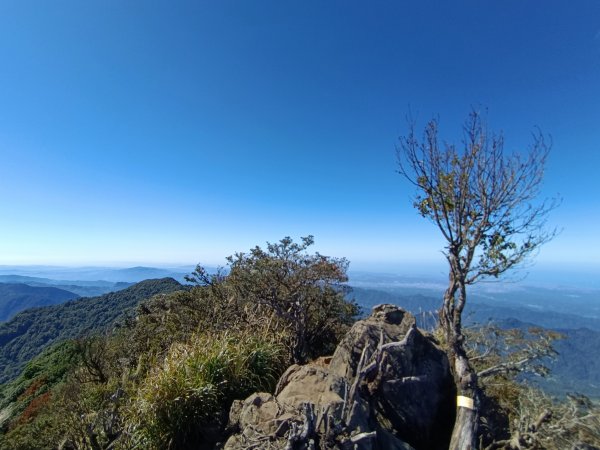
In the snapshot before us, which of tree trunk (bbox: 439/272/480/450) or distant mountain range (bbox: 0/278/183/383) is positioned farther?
distant mountain range (bbox: 0/278/183/383)

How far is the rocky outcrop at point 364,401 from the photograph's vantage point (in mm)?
3875

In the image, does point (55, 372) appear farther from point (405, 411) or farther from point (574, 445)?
point (574, 445)

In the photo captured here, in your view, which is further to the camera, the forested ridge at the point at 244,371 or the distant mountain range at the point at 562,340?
the distant mountain range at the point at 562,340

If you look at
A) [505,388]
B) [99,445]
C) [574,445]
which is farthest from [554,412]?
[99,445]

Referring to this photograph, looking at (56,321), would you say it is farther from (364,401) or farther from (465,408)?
(465,408)

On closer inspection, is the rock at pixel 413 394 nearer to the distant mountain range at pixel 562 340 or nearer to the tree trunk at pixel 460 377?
the tree trunk at pixel 460 377

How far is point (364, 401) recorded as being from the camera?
187 inches

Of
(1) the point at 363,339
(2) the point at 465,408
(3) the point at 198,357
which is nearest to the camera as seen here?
(2) the point at 465,408

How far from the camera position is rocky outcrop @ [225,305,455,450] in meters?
3.88

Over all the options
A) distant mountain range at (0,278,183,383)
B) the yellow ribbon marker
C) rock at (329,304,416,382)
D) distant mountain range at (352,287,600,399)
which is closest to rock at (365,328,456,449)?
rock at (329,304,416,382)

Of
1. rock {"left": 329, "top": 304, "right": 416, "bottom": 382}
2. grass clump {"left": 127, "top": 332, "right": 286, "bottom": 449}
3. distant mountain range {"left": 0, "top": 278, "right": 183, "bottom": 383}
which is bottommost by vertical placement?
distant mountain range {"left": 0, "top": 278, "right": 183, "bottom": 383}

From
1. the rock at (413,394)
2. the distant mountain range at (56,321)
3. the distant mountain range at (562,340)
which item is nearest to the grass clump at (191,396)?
the rock at (413,394)

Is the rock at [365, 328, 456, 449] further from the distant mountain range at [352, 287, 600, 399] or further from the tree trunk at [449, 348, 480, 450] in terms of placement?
the distant mountain range at [352, 287, 600, 399]

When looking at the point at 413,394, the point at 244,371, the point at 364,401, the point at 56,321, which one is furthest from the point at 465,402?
the point at 56,321
